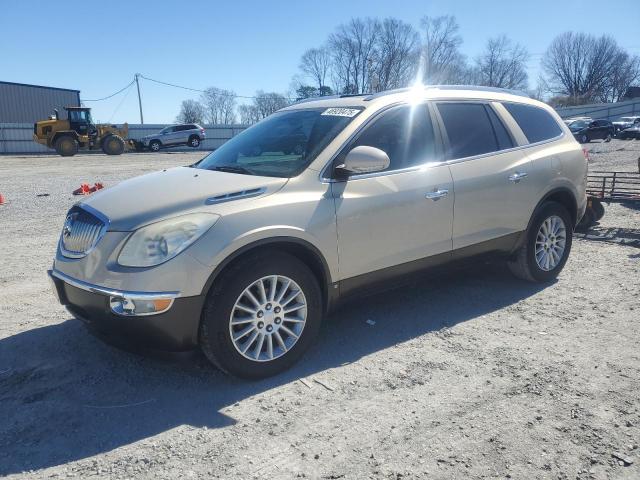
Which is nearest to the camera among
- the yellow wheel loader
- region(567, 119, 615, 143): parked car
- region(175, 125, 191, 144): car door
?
the yellow wheel loader

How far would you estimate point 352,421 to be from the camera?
2.95 meters

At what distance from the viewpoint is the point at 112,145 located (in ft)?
102

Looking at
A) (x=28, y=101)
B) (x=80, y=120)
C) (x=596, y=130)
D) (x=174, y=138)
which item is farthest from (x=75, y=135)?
(x=596, y=130)

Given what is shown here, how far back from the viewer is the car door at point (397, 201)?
12.2ft

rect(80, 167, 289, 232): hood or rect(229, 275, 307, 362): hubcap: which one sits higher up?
rect(80, 167, 289, 232): hood

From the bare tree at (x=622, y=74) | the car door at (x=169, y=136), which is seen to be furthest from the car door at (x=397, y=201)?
the bare tree at (x=622, y=74)

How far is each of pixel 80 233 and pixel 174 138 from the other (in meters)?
35.2

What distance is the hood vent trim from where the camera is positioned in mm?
3290

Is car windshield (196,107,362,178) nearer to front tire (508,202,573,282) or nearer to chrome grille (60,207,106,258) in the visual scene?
chrome grille (60,207,106,258)

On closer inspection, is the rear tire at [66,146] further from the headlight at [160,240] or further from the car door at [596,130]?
the car door at [596,130]

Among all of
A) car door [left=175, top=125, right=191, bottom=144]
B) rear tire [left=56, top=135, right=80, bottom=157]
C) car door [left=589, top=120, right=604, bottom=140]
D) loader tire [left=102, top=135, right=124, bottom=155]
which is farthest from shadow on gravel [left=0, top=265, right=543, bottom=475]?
car door [left=589, top=120, right=604, bottom=140]

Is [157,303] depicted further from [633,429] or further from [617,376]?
[617,376]

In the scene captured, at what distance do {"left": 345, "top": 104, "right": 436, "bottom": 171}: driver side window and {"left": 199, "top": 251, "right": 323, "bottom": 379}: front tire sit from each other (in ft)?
3.69

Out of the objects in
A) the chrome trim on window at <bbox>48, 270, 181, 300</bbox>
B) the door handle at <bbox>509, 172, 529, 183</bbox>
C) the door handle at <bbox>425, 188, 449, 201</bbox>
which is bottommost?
the chrome trim on window at <bbox>48, 270, 181, 300</bbox>
